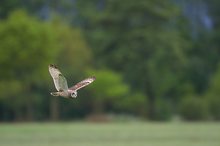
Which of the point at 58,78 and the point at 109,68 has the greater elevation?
the point at 109,68

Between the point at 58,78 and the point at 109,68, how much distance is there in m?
57.9

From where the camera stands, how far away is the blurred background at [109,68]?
5622cm

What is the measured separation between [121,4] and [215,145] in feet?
138

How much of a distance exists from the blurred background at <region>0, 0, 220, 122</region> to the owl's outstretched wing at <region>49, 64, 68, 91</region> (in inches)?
1744

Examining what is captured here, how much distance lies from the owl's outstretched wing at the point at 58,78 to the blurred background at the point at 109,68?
44.3 metres

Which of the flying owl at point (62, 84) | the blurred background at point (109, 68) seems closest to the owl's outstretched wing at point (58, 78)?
the flying owl at point (62, 84)

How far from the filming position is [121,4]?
67.4 m

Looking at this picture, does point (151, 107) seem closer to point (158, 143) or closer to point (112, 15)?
point (112, 15)

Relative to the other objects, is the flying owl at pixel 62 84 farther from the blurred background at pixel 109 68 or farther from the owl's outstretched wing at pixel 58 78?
the blurred background at pixel 109 68

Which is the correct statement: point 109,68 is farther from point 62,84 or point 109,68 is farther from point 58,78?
point 58,78

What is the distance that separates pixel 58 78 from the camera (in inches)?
424

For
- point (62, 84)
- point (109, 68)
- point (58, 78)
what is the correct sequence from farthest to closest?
point (109, 68)
point (62, 84)
point (58, 78)

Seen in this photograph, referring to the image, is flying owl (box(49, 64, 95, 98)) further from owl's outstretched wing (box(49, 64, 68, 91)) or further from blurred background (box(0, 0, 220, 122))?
blurred background (box(0, 0, 220, 122))

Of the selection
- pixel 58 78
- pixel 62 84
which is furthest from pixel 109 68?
pixel 58 78
